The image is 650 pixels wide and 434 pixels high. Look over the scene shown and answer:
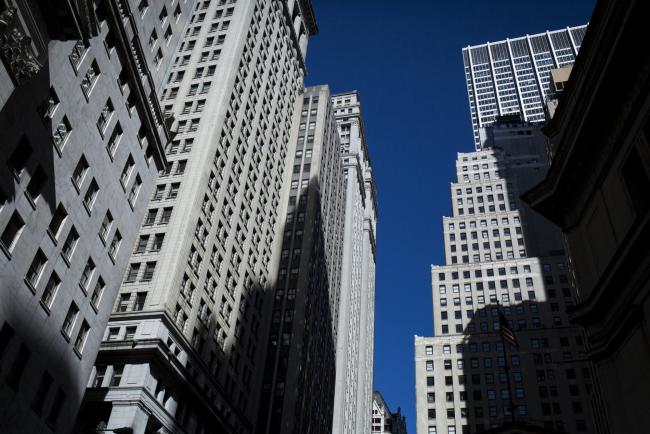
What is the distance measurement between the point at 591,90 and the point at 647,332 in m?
11.9

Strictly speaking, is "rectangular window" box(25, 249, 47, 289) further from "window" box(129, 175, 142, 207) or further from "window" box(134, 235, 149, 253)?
"window" box(134, 235, 149, 253)

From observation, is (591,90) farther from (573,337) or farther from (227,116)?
(573,337)

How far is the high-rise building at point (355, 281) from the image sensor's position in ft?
389

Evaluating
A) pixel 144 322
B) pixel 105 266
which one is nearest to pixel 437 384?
pixel 144 322

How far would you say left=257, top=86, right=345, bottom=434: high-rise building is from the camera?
285 ft

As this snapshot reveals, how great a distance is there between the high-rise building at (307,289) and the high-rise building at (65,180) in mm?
42575

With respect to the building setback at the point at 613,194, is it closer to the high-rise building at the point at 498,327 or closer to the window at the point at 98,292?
the window at the point at 98,292

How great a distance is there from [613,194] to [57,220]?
3074 cm

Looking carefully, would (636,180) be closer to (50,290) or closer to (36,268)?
(36,268)

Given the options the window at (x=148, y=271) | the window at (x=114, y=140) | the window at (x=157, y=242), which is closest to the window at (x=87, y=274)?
the window at (x=114, y=140)

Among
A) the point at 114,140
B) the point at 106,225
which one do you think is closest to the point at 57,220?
the point at 106,225

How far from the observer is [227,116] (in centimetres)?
7775

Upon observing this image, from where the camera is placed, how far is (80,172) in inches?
1656

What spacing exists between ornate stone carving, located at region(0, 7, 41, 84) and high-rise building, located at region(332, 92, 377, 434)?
8735 centimetres
